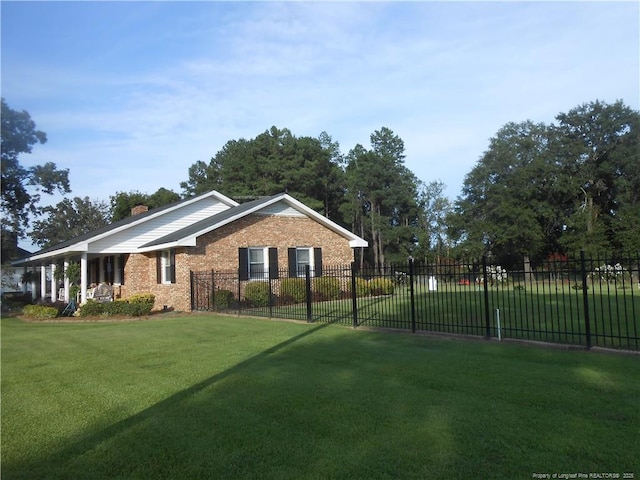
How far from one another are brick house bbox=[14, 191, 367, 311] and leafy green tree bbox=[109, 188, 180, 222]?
27.6m

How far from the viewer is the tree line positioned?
46312 millimetres

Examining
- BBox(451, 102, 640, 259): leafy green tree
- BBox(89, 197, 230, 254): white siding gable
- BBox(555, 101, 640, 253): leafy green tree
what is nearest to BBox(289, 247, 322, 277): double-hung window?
BBox(89, 197, 230, 254): white siding gable

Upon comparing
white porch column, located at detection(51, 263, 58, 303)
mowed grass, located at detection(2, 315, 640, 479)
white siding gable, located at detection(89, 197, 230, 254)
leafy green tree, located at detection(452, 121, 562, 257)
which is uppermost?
leafy green tree, located at detection(452, 121, 562, 257)

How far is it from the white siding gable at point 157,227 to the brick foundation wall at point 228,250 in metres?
0.87

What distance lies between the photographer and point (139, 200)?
52531mm

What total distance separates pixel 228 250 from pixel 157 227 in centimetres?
505

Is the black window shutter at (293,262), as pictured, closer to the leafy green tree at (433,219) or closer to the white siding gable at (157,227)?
the white siding gable at (157,227)

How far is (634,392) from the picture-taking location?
5637 millimetres

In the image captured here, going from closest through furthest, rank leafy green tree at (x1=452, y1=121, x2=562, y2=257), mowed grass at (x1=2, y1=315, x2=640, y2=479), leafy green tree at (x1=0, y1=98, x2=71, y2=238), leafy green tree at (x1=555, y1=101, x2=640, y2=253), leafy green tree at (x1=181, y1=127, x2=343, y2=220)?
mowed grass at (x1=2, y1=315, x2=640, y2=479), leafy green tree at (x1=0, y1=98, x2=71, y2=238), leafy green tree at (x1=555, y1=101, x2=640, y2=253), leafy green tree at (x1=452, y1=121, x2=562, y2=257), leafy green tree at (x1=181, y1=127, x2=343, y2=220)

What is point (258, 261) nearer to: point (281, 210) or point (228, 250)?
point (228, 250)

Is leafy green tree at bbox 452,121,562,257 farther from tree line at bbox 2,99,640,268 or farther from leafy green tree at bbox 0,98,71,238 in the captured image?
leafy green tree at bbox 0,98,71,238

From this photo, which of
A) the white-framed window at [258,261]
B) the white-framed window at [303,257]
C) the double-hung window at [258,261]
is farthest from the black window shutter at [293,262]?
the white-framed window at [258,261]

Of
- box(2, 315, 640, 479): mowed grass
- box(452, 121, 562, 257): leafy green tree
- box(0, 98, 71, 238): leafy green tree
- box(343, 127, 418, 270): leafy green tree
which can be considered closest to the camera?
box(2, 315, 640, 479): mowed grass

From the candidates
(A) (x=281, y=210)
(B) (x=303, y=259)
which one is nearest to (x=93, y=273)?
(A) (x=281, y=210)
